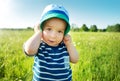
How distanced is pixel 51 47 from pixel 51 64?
185 millimetres

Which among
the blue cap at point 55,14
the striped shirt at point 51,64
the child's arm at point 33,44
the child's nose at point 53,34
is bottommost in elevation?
the striped shirt at point 51,64

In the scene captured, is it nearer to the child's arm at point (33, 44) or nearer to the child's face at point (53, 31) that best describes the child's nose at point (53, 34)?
the child's face at point (53, 31)

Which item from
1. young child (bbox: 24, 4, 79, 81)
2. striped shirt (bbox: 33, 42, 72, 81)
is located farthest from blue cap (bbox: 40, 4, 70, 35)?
striped shirt (bbox: 33, 42, 72, 81)

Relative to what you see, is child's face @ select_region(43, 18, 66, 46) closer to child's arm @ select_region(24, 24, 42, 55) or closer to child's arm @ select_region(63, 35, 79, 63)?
child's arm @ select_region(24, 24, 42, 55)

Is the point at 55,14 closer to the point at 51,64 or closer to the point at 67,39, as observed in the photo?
the point at 67,39

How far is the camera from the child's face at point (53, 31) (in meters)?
2.80

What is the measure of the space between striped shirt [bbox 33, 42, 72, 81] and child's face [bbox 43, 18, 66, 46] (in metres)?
0.09

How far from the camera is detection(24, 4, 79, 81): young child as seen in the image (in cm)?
282

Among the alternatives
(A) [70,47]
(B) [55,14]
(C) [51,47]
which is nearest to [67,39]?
(A) [70,47]

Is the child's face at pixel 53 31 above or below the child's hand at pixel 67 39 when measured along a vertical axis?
above

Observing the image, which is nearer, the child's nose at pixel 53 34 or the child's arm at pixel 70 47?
the child's nose at pixel 53 34

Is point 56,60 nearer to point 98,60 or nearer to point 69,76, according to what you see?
point 69,76

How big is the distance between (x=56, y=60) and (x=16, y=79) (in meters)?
1.40

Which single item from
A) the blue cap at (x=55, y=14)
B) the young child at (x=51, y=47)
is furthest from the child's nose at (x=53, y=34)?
the blue cap at (x=55, y=14)
